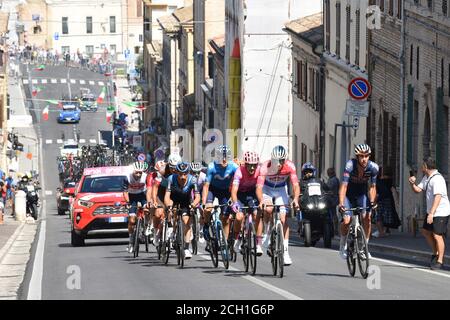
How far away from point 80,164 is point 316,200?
67.1 meters

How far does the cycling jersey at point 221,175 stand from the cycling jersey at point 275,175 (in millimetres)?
927

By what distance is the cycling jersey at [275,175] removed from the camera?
2112 centimetres

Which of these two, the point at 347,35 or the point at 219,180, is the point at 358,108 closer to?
the point at 219,180

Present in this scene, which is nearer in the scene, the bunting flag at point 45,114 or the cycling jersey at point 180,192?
the cycling jersey at point 180,192

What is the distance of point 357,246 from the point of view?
20.4m

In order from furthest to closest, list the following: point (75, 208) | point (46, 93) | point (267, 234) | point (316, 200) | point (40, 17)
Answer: point (40, 17) < point (46, 93) < point (75, 208) < point (316, 200) < point (267, 234)

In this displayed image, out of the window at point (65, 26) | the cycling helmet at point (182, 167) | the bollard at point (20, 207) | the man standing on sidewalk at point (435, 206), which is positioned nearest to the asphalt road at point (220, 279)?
the man standing on sidewalk at point (435, 206)

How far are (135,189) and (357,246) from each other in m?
7.54

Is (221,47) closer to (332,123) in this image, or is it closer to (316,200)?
(332,123)

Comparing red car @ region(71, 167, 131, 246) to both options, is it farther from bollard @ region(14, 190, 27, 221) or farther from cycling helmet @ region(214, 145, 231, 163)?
bollard @ region(14, 190, 27, 221)

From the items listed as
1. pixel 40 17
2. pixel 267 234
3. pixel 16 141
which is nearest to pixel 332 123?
pixel 267 234

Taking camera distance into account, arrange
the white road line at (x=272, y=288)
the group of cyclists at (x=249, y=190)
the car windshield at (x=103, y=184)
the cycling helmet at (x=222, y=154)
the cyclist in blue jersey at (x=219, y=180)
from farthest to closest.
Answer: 1. the car windshield at (x=103, y=184)
2. the cyclist in blue jersey at (x=219, y=180)
3. the cycling helmet at (x=222, y=154)
4. the group of cyclists at (x=249, y=190)
5. the white road line at (x=272, y=288)

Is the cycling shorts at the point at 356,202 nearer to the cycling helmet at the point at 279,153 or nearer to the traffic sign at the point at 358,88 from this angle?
the cycling helmet at the point at 279,153

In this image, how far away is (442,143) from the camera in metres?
33.8
